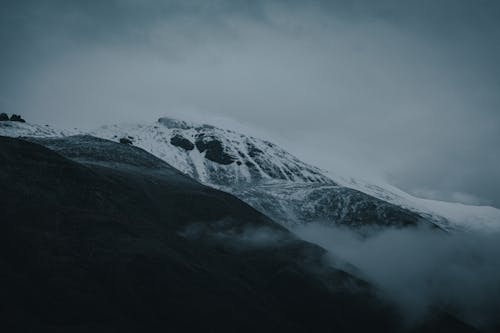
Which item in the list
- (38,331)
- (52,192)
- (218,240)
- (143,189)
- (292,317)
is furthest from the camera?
(143,189)

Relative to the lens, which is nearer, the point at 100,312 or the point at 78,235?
the point at 100,312

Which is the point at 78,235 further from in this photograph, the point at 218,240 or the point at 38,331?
the point at 218,240

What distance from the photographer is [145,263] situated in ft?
260

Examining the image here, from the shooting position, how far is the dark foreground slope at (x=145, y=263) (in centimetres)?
6244

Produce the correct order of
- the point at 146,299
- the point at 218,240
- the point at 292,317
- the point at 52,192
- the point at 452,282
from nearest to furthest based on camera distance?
the point at 146,299
the point at 292,317
the point at 52,192
the point at 218,240
the point at 452,282

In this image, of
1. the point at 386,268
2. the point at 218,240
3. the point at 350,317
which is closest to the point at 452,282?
the point at 386,268

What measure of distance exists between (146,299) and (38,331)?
67.7ft

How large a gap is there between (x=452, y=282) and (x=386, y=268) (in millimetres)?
47091

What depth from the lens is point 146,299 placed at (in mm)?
70750

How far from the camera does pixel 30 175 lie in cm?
9888

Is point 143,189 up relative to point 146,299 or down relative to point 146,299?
up

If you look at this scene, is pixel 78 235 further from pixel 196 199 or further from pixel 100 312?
pixel 196 199

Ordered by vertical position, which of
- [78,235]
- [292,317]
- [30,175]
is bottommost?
[292,317]

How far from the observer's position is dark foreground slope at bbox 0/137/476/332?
205ft
